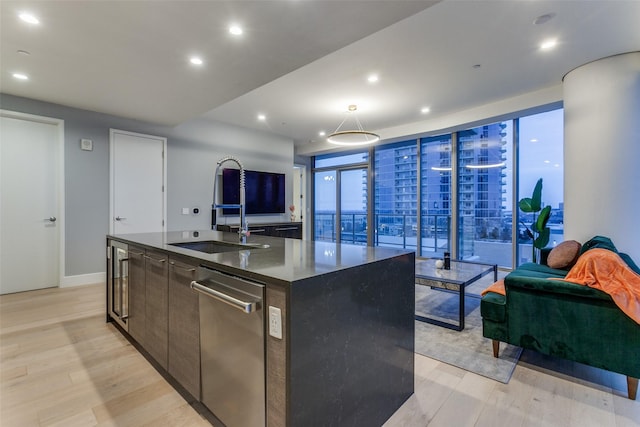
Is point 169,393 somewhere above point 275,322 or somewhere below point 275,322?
below

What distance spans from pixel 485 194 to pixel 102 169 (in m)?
6.36

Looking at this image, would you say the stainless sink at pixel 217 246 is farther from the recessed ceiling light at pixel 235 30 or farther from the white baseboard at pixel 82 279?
the white baseboard at pixel 82 279

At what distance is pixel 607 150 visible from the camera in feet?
11.0

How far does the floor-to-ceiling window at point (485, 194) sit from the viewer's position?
521 cm

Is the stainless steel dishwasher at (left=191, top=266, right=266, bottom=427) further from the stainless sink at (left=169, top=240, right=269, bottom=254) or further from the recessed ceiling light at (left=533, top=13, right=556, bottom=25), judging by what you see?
the recessed ceiling light at (left=533, top=13, right=556, bottom=25)

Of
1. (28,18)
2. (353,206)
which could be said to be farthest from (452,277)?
(353,206)

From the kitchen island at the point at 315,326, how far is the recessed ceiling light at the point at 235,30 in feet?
5.62

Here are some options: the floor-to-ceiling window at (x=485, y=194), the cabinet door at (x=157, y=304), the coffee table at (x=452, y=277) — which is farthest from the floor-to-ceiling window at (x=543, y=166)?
the cabinet door at (x=157, y=304)

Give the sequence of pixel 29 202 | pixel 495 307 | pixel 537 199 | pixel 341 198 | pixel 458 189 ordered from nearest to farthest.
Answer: pixel 495 307, pixel 29 202, pixel 537 199, pixel 458 189, pixel 341 198

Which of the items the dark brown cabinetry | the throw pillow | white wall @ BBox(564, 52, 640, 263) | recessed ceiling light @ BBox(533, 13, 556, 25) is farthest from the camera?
the dark brown cabinetry

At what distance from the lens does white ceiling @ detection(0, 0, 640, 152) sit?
2193 mm

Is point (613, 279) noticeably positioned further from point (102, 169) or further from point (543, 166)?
point (102, 169)

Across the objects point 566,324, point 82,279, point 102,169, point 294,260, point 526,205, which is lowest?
point 82,279

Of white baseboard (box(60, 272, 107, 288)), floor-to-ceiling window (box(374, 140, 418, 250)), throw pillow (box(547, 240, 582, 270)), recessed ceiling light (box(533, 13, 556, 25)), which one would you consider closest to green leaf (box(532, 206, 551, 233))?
throw pillow (box(547, 240, 582, 270))
